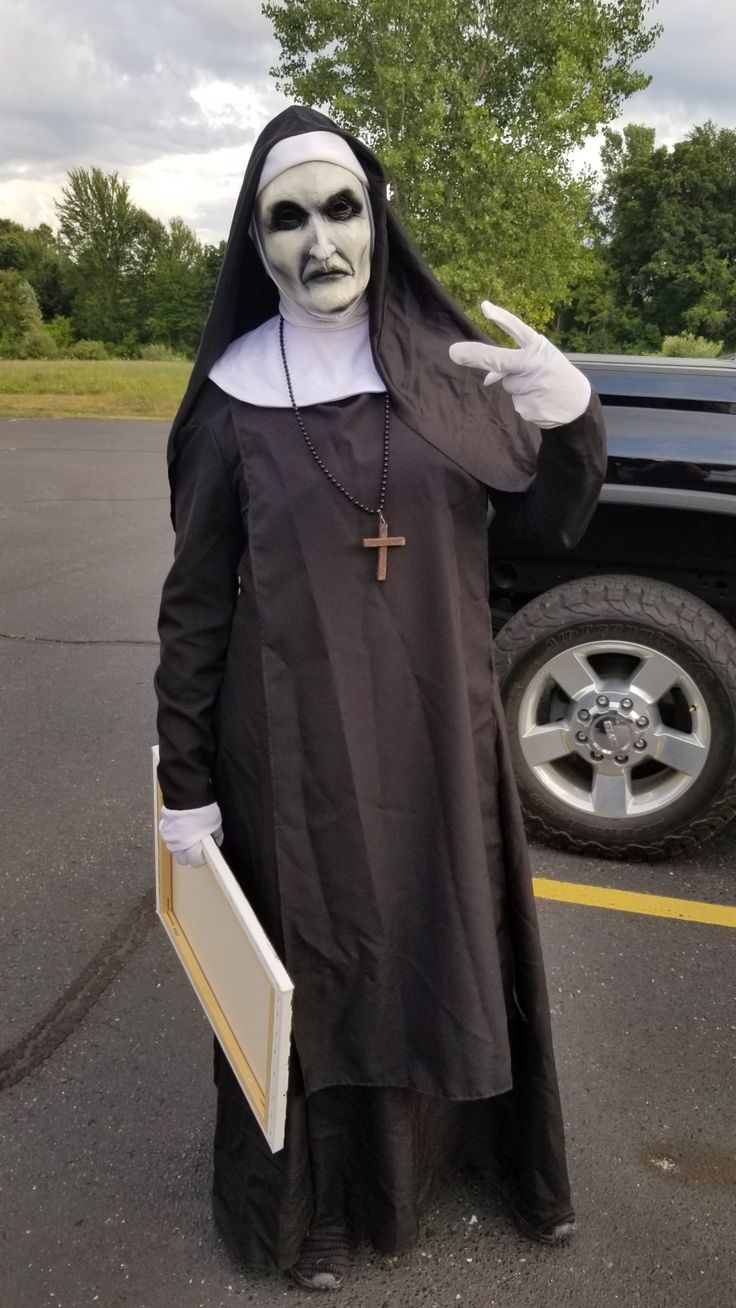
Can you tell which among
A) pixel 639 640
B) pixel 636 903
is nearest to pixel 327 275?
pixel 639 640

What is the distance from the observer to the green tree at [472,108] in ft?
57.9

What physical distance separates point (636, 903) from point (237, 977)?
1753mm

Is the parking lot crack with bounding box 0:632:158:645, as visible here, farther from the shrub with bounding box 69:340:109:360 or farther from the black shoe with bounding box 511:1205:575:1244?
the shrub with bounding box 69:340:109:360

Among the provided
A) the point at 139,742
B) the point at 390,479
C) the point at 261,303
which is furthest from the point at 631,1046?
the point at 139,742

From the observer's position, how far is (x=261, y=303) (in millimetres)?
1547

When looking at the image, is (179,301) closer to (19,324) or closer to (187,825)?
(19,324)

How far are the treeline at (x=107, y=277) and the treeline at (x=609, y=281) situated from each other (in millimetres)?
78

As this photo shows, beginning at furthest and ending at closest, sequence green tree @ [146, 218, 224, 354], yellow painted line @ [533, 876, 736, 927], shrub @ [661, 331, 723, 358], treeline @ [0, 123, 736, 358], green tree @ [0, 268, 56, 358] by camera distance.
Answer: green tree @ [146, 218, 224, 354]
treeline @ [0, 123, 736, 358]
green tree @ [0, 268, 56, 358]
shrub @ [661, 331, 723, 358]
yellow painted line @ [533, 876, 736, 927]

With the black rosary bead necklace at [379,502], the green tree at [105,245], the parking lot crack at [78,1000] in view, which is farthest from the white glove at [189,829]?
the green tree at [105,245]

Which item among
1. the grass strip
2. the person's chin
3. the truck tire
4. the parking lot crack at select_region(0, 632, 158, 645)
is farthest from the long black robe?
the grass strip

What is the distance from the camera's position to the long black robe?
1.37 metres

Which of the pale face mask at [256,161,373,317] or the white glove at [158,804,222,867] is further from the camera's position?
the white glove at [158,804,222,867]

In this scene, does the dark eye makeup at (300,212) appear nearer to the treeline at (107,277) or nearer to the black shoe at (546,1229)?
the black shoe at (546,1229)

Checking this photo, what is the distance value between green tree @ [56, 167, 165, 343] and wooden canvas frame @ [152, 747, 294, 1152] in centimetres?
5126
